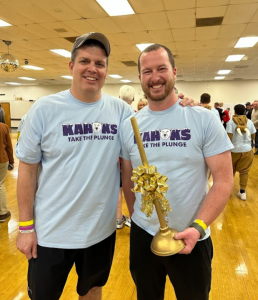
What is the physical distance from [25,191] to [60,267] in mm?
436

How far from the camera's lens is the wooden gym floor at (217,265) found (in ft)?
6.35

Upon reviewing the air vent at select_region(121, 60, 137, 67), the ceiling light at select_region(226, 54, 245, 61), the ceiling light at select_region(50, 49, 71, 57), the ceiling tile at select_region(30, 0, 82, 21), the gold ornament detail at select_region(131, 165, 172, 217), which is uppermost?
the ceiling light at select_region(226, 54, 245, 61)

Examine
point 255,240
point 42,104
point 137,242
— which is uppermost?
point 42,104

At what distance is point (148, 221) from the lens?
121 centimetres

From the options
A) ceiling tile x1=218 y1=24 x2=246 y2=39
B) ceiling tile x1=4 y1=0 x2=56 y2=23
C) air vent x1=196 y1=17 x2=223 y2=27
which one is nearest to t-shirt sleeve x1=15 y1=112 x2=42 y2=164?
ceiling tile x1=4 y1=0 x2=56 y2=23

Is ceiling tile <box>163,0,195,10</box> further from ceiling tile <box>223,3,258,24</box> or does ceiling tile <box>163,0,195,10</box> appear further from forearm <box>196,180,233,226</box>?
forearm <box>196,180,233,226</box>

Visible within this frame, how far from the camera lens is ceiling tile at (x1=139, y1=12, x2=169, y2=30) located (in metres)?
4.48

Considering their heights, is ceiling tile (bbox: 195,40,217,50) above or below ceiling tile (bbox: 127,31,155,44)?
above

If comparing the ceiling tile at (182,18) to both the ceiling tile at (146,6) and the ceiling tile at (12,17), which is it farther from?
the ceiling tile at (12,17)

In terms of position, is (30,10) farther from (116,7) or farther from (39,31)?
(116,7)

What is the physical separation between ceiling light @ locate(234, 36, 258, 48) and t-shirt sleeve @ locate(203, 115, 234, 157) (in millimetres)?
6064

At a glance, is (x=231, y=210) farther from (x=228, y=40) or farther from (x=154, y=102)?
(x=228, y=40)

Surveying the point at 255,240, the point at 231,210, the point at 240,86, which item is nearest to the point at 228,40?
the point at 231,210

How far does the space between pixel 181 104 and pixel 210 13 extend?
4.11 metres
